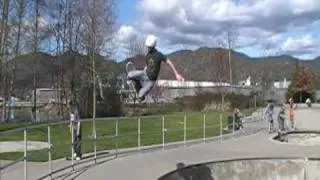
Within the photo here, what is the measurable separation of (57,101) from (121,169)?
43.0 meters

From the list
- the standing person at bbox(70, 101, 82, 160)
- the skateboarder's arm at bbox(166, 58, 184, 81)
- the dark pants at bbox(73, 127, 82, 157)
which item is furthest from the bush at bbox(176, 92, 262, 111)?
the skateboarder's arm at bbox(166, 58, 184, 81)

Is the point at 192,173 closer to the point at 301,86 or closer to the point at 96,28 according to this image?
the point at 96,28

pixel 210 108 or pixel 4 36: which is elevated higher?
pixel 4 36

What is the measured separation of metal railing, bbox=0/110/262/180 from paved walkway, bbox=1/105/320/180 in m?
0.50

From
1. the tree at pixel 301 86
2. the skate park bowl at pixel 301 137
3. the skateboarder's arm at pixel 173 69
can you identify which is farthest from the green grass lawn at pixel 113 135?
the tree at pixel 301 86

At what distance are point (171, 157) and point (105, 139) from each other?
2679 mm

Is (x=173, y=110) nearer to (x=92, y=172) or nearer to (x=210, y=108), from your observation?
(x=210, y=108)

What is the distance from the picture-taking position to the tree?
126 meters

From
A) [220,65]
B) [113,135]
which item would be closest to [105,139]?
[113,135]

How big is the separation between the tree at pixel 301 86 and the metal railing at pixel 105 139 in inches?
3263

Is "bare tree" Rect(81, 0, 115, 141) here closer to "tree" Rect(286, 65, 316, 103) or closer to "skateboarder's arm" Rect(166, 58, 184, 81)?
"skateboarder's arm" Rect(166, 58, 184, 81)

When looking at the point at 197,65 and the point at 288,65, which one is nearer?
the point at 197,65

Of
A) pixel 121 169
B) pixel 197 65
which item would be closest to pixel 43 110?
pixel 121 169

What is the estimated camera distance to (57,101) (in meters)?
59.6
